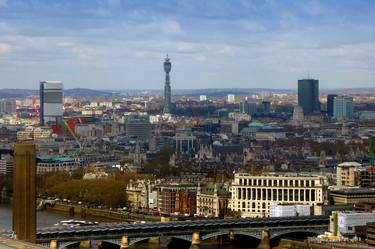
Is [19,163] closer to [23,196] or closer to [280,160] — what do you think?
[23,196]

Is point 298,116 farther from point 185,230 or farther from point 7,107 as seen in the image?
point 185,230

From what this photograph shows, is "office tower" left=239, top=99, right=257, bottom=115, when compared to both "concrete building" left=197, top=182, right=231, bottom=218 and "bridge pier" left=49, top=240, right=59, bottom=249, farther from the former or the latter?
"bridge pier" left=49, top=240, right=59, bottom=249

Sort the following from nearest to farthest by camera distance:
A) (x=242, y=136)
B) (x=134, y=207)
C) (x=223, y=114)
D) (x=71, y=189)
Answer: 1. (x=134, y=207)
2. (x=71, y=189)
3. (x=242, y=136)
4. (x=223, y=114)

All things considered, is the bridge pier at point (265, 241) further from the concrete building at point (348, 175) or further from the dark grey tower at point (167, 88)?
the dark grey tower at point (167, 88)

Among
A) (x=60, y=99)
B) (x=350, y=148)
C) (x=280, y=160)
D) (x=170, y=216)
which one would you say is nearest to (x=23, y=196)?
(x=170, y=216)

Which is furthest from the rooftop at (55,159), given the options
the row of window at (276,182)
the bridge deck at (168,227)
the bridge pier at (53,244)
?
the bridge pier at (53,244)

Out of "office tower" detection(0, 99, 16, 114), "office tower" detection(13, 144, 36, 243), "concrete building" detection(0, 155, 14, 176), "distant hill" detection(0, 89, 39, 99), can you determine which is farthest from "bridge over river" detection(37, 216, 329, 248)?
"distant hill" detection(0, 89, 39, 99)
